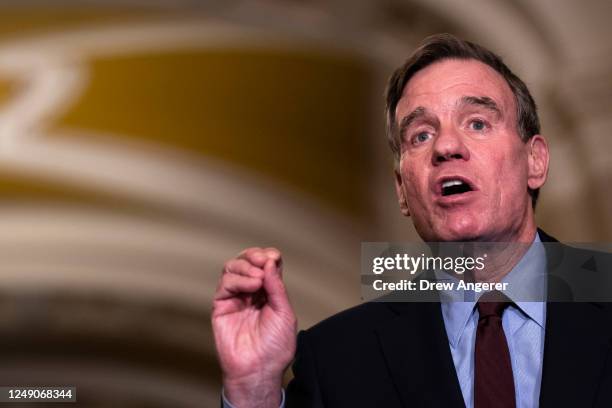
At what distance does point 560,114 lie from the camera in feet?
9.14

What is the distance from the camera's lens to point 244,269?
0.97 metres

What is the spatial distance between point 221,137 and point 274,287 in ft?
6.52

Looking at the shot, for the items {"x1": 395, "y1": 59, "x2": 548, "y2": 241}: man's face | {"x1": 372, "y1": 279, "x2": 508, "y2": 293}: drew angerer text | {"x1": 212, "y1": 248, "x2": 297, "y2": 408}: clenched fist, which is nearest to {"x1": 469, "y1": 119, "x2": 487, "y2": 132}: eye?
{"x1": 395, "y1": 59, "x2": 548, "y2": 241}: man's face

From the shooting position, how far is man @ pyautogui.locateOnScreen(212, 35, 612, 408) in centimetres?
100

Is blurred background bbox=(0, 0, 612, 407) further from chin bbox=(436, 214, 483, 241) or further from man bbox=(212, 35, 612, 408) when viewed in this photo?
chin bbox=(436, 214, 483, 241)

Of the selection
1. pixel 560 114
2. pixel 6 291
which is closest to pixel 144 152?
pixel 6 291

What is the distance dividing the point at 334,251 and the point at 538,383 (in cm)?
212

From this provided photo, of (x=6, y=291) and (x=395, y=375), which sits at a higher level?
(x=6, y=291)

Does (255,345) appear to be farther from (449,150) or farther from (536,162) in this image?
(536,162)

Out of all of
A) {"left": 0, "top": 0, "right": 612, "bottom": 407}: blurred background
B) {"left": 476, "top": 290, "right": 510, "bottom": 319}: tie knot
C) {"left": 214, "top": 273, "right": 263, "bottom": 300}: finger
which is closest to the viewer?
{"left": 214, "top": 273, "right": 263, "bottom": 300}: finger

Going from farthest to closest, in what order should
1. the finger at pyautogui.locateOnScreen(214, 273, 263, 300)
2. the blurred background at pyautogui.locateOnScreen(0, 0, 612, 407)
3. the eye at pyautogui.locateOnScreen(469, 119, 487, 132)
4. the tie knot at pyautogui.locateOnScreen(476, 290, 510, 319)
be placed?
the blurred background at pyautogui.locateOnScreen(0, 0, 612, 407) < the eye at pyautogui.locateOnScreen(469, 119, 487, 132) < the tie knot at pyautogui.locateOnScreen(476, 290, 510, 319) < the finger at pyautogui.locateOnScreen(214, 273, 263, 300)

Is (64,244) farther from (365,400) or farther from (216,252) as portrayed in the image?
(365,400)

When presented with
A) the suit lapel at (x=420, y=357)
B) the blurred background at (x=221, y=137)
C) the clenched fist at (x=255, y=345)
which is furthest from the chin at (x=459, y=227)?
the blurred background at (x=221, y=137)

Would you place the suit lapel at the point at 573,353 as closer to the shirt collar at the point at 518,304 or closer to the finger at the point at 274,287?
the shirt collar at the point at 518,304
